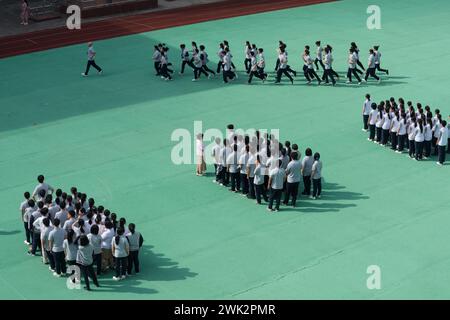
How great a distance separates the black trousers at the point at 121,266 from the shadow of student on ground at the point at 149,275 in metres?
0.18

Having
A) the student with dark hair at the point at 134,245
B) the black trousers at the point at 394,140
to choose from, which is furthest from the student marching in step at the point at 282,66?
the student with dark hair at the point at 134,245

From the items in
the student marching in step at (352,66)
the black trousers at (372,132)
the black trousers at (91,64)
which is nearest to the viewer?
the black trousers at (372,132)

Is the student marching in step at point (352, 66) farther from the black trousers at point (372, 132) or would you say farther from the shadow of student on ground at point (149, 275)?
the shadow of student on ground at point (149, 275)

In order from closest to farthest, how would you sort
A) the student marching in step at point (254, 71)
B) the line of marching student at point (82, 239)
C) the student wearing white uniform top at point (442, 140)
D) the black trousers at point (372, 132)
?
the line of marching student at point (82, 239) → the student wearing white uniform top at point (442, 140) → the black trousers at point (372, 132) → the student marching in step at point (254, 71)

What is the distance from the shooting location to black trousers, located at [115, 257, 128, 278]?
19438 mm

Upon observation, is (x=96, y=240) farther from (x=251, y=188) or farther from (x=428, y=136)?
(x=428, y=136)

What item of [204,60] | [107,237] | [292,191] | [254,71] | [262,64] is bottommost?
[107,237]

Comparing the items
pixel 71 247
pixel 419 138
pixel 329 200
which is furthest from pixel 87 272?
pixel 419 138

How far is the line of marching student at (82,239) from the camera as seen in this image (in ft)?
63.0

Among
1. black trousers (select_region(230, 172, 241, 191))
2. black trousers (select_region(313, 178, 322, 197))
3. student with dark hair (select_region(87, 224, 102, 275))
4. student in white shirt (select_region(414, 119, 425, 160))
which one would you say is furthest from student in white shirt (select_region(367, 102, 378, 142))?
student with dark hair (select_region(87, 224, 102, 275))

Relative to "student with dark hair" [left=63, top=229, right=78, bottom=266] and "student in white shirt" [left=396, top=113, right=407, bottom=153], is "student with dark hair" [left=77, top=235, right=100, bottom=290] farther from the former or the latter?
"student in white shirt" [left=396, top=113, right=407, bottom=153]

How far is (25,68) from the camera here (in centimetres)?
3547

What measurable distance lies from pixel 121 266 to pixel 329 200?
6638mm

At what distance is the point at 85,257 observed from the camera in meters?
19.0
